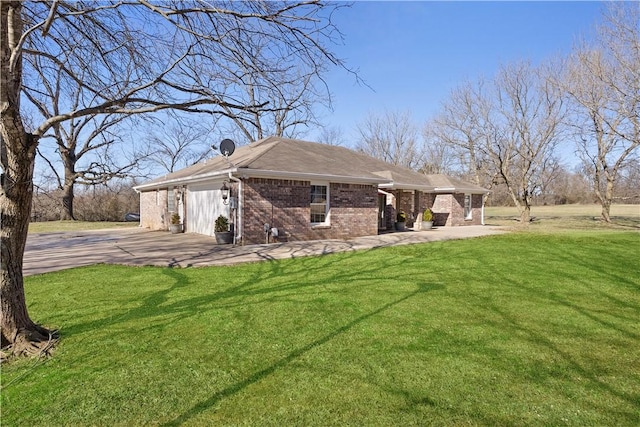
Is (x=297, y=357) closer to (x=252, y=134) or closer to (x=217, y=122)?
(x=217, y=122)

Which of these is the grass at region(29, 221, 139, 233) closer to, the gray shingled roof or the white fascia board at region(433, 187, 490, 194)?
the gray shingled roof

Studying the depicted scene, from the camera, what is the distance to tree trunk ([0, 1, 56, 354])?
11.4ft

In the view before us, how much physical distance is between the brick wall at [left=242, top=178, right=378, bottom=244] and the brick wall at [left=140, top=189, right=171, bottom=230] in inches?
340

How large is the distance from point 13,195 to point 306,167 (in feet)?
33.7

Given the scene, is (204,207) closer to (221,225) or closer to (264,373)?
(221,225)

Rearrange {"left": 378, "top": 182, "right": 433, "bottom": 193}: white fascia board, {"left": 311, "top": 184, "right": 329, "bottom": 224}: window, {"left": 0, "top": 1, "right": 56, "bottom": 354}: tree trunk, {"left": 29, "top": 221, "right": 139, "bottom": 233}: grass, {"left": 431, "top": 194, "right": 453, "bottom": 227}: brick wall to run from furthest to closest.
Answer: {"left": 431, "top": 194, "right": 453, "bottom": 227}: brick wall → {"left": 29, "top": 221, "right": 139, "bottom": 233}: grass → {"left": 378, "top": 182, "right": 433, "bottom": 193}: white fascia board → {"left": 311, "top": 184, "right": 329, "bottom": 224}: window → {"left": 0, "top": 1, "right": 56, "bottom": 354}: tree trunk

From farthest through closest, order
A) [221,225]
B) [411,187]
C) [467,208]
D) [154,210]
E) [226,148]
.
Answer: [467,208]
[154,210]
[411,187]
[221,225]
[226,148]

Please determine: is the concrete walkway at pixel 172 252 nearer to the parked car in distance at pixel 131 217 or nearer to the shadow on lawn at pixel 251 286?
the shadow on lawn at pixel 251 286

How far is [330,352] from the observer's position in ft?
12.1

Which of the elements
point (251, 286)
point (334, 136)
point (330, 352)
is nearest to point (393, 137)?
point (334, 136)

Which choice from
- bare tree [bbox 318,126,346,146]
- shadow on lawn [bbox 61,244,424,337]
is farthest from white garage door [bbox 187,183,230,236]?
bare tree [bbox 318,126,346,146]

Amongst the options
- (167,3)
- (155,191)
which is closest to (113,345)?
(167,3)

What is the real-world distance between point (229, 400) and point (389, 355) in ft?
5.49

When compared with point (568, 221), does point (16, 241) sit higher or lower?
higher
